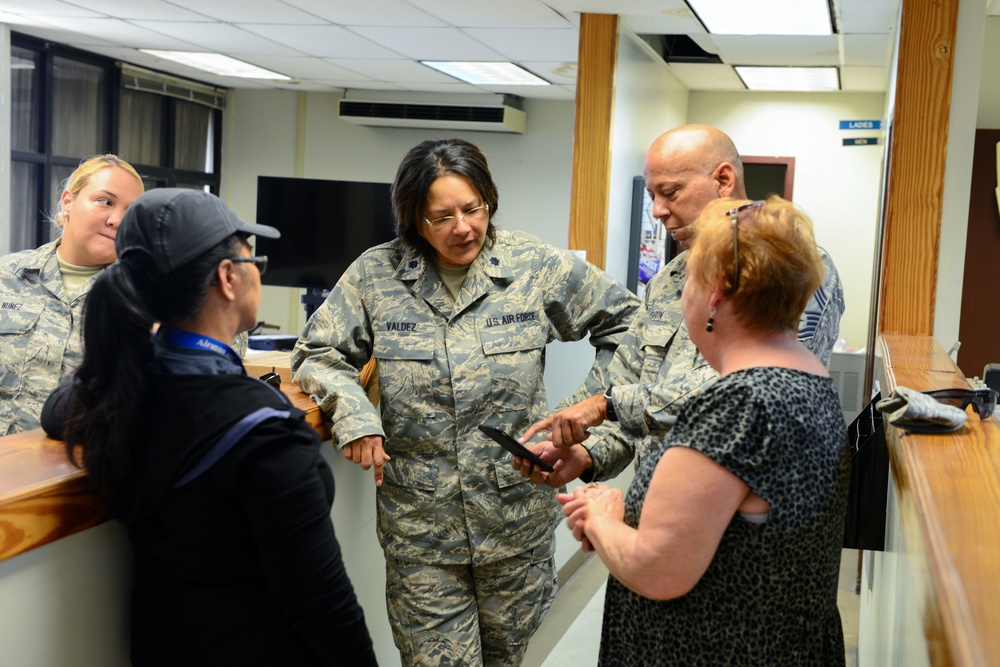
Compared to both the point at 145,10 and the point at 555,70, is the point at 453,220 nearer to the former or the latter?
the point at 145,10

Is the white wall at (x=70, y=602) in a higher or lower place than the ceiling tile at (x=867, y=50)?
lower

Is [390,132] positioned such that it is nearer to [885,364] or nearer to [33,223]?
[33,223]

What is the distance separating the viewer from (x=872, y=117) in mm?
7293

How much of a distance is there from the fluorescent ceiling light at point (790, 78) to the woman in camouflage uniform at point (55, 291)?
4.97 m

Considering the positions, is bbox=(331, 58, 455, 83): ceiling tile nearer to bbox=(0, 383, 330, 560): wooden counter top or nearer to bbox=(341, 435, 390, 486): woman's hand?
bbox=(341, 435, 390, 486): woman's hand

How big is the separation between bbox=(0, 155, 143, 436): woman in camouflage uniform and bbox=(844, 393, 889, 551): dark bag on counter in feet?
5.89

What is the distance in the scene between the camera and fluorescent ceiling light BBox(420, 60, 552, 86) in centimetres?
669

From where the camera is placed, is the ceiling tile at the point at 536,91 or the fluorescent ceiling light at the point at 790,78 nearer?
the fluorescent ceiling light at the point at 790,78

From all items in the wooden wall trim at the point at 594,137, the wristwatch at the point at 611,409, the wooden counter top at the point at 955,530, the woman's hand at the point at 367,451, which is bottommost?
the woman's hand at the point at 367,451

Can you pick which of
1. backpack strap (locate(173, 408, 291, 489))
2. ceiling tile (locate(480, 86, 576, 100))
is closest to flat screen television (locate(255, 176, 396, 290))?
ceiling tile (locate(480, 86, 576, 100))

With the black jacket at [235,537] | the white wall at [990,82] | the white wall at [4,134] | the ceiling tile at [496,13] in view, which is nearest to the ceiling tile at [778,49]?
the white wall at [990,82]

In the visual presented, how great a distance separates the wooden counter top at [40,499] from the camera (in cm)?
115

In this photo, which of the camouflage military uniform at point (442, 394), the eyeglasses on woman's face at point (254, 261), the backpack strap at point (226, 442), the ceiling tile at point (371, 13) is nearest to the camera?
the backpack strap at point (226, 442)

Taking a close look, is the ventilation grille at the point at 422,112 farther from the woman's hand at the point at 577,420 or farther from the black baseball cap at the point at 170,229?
the black baseball cap at the point at 170,229
